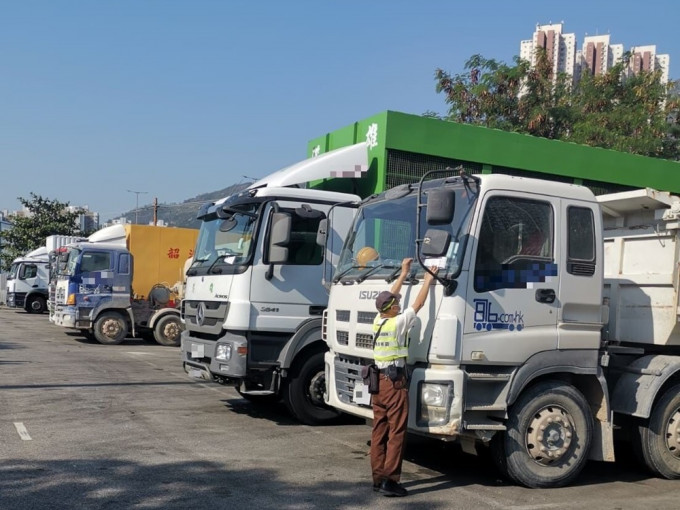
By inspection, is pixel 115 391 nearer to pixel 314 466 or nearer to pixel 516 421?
pixel 314 466

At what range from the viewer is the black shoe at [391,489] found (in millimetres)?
5715

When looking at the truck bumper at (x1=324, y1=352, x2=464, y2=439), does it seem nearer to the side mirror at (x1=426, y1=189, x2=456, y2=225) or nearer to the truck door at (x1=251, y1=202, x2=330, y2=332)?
the side mirror at (x1=426, y1=189, x2=456, y2=225)

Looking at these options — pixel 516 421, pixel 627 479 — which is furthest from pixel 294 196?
pixel 627 479

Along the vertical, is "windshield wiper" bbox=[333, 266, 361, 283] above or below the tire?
above

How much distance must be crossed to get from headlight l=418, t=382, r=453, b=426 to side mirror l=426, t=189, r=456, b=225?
4.33 feet

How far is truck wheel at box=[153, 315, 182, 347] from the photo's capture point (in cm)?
1855

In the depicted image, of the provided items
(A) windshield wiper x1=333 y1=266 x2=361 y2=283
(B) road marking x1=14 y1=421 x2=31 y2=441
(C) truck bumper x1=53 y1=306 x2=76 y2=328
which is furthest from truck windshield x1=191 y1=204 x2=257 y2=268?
(C) truck bumper x1=53 y1=306 x2=76 y2=328

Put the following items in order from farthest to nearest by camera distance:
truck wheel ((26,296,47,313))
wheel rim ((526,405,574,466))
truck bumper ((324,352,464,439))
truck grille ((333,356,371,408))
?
truck wheel ((26,296,47,313)) → truck grille ((333,356,371,408)) → wheel rim ((526,405,574,466)) → truck bumper ((324,352,464,439))

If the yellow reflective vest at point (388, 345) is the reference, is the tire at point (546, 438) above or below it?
below

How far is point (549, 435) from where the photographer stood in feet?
19.7

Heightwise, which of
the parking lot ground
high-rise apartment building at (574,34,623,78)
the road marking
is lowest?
the road marking

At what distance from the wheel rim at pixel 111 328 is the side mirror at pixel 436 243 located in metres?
14.3

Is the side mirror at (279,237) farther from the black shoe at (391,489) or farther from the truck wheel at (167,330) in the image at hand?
the truck wheel at (167,330)

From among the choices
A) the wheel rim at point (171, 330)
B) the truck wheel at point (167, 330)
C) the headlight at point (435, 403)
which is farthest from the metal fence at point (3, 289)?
the headlight at point (435, 403)
